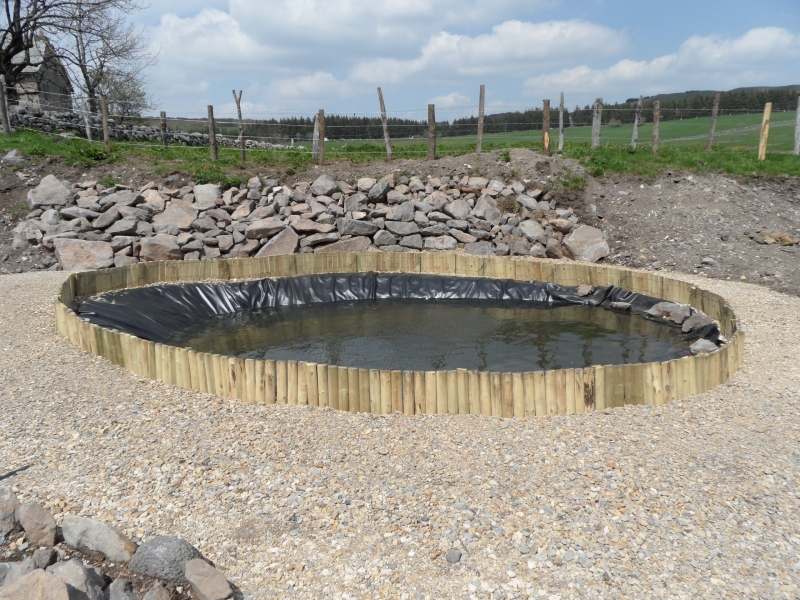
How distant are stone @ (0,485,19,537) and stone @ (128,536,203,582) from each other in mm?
782

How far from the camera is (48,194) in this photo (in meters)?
12.4

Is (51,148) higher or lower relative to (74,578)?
higher

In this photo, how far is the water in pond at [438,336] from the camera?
290 inches

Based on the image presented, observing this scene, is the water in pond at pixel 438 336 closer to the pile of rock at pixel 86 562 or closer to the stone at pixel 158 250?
the stone at pixel 158 250

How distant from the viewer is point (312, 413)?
489 cm

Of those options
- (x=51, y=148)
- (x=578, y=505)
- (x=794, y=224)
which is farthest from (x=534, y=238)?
(x=51, y=148)

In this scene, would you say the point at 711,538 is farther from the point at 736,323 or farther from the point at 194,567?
the point at 736,323

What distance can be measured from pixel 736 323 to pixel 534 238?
17.3 ft

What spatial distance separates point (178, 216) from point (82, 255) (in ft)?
6.42

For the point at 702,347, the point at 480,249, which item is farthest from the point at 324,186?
the point at 702,347

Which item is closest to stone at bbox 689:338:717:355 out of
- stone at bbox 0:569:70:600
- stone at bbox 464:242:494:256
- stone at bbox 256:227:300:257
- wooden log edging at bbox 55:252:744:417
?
wooden log edging at bbox 55:252:744:417

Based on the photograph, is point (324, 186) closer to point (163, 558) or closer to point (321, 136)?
point (321, 136)

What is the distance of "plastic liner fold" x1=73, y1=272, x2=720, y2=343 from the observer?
28.8 feet

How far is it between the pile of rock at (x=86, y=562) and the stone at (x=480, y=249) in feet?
30.5
